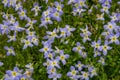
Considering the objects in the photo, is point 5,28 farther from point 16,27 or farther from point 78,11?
point 78,11

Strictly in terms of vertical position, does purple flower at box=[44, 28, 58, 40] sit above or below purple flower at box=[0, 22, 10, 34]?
below

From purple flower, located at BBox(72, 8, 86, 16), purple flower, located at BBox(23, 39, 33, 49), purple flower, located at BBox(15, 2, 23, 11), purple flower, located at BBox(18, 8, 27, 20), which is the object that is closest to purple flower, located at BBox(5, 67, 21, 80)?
purple flower, located at BBox(23, 39, 33, 49)

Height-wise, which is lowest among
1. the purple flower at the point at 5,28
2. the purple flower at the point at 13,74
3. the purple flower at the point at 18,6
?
the purple flower at the point at 13,74

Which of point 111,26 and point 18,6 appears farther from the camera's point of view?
point 18,6

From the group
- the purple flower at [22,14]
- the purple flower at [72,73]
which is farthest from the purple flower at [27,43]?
the purple flower at [72,73]

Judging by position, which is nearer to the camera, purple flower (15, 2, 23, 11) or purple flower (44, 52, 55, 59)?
purple flower (44, 52, 55, 59)

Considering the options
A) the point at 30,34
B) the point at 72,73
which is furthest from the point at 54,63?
the point at 30,34

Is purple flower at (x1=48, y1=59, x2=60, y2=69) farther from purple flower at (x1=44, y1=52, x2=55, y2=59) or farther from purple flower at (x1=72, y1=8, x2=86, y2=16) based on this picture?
purple flower at (x1=72, y1=8, x2=86, y2=16)

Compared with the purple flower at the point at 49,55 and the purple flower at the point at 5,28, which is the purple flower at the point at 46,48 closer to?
the purple flower at the point at 49,55

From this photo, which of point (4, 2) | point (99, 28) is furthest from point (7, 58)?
point (99, 28)

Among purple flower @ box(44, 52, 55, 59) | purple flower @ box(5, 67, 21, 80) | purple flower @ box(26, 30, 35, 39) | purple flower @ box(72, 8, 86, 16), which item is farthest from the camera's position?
purple flower @ box(72, 8, 86, 16)
